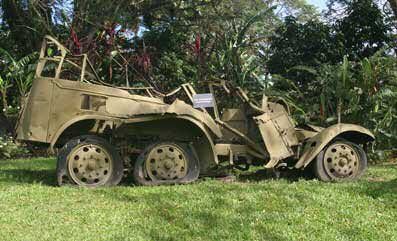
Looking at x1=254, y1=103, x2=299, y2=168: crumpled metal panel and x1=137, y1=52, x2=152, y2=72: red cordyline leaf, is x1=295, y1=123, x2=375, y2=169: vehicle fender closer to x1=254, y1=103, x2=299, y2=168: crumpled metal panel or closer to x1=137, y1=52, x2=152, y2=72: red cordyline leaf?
x1=254, y1=103, x2=299, y2=168: crumpled metal panel

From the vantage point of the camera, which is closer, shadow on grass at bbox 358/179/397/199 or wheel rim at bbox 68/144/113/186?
shadow on grass at bbox 358/179/397/199

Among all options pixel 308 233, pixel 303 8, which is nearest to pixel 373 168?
pixel 308 233

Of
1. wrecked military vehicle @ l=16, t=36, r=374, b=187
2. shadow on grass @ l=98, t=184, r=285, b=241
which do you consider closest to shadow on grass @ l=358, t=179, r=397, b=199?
wrecked military vehicle @ l=16, t=36, r=374, b=187

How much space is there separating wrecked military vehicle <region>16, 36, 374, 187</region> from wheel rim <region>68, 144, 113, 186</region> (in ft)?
0.04

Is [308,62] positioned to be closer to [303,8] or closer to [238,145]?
[238,145]

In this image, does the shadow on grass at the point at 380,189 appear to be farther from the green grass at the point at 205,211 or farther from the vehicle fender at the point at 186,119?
the vehicle fender at the point at 186,119

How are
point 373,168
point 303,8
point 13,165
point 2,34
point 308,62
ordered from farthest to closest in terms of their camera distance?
point 303,8 < point 2,34 < point 308,62 < point 13,165 < point 373,168

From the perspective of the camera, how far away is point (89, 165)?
7102 millimetres

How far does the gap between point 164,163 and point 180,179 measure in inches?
12.1

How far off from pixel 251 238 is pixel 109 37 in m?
10.2

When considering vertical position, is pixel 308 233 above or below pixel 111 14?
below

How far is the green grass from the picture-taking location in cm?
509

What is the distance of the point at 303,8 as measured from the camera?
3438cm

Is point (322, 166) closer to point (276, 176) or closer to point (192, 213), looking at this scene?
point (276, 176)
